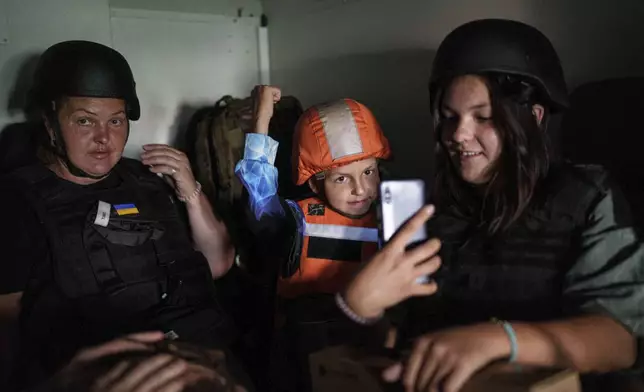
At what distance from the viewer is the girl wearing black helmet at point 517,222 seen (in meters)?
0.97

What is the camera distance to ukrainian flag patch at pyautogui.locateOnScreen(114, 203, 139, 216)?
1621 mm

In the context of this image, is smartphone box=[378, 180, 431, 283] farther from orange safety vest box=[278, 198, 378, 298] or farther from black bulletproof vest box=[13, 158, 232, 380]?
black bulletproof vest box=[13, 158, 232, 380]

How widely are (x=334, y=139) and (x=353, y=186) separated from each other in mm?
132

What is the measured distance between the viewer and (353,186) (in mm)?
1515

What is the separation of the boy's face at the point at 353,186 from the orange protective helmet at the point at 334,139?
0.07 feet

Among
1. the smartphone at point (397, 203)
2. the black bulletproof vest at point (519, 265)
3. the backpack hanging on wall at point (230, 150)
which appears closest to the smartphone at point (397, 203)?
the smartphone at point (397, 203)

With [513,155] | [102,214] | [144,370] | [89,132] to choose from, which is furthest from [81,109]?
[513,155]

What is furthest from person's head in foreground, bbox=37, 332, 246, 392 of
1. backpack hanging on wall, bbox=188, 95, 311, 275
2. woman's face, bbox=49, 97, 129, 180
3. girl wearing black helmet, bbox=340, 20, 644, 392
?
backpack hanging on wall, bbox=188, 95, 311, 275

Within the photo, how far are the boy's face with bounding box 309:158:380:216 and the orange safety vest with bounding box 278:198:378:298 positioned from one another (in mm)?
31

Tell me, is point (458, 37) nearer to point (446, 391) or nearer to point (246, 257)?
point (446, 391)

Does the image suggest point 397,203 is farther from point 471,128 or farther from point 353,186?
point 353,186

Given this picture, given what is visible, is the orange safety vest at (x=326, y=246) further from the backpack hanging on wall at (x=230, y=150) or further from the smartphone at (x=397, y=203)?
the backpack hanging on wall at (x=230, y=150)

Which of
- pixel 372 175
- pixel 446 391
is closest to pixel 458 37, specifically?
pixel 372 175

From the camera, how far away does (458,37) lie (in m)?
1.23
